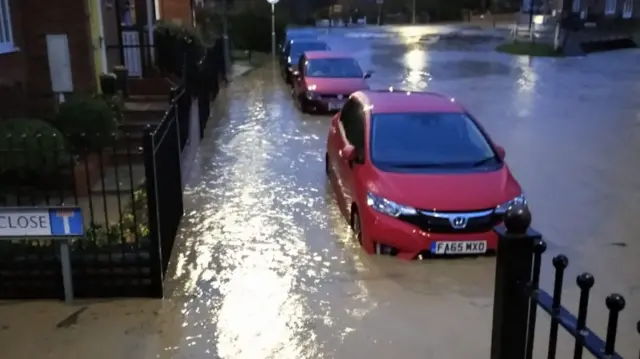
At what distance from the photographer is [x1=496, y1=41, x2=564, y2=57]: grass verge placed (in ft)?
104

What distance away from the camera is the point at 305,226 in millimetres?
7836

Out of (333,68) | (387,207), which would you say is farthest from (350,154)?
(333,68)

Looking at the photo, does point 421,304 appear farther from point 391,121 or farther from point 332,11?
point 332,11

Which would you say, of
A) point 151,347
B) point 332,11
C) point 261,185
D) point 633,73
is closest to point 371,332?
point 151,347

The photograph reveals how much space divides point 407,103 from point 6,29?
7.04m

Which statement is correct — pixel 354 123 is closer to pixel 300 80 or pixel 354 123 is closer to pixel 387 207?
pixel 387 207

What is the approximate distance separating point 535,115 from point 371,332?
11.5 metres

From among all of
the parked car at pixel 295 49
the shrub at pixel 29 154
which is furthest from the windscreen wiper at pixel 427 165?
the parked car at pixel 295 49

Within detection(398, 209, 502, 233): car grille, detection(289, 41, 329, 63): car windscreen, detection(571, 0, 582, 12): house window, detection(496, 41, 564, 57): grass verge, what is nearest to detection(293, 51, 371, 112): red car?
detection(289, 41, 329, 63): car windscreen

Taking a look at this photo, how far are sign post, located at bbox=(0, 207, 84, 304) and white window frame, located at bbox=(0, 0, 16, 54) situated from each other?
20.7 ft

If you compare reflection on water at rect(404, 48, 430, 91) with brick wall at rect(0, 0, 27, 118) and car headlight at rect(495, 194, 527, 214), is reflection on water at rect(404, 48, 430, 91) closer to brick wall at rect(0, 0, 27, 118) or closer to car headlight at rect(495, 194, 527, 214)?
brick wall at rect(0, 0, 27, 118)

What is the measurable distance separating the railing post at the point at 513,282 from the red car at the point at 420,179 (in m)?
3.42

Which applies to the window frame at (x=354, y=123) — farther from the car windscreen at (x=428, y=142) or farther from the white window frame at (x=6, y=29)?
the white window frame at (x=6, y=29)

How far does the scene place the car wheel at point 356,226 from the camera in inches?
283
